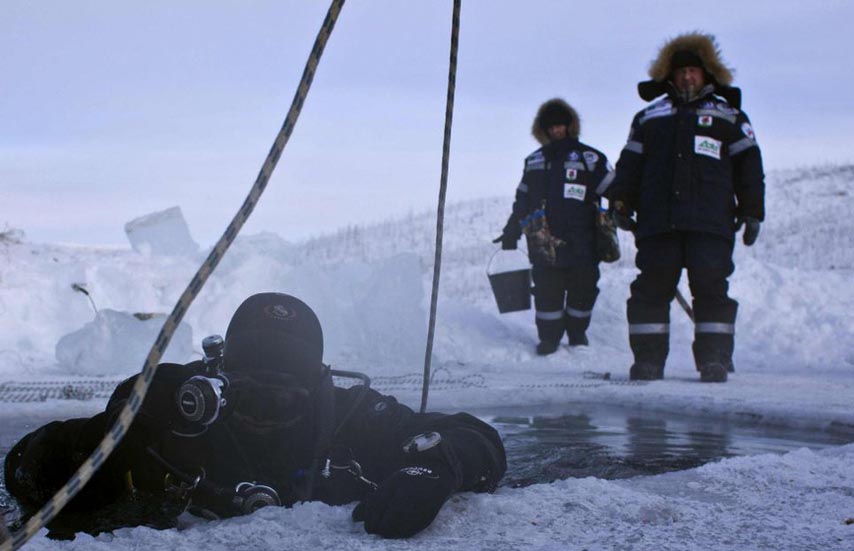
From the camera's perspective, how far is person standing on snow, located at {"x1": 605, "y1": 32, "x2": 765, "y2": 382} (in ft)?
19.7

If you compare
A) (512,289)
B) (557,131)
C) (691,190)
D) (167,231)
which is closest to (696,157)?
(691,190)

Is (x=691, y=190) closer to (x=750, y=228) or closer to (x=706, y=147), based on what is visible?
(x=706, y=147)

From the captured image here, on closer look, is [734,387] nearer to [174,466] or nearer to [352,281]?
[174,466]

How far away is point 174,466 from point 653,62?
16.1 feet

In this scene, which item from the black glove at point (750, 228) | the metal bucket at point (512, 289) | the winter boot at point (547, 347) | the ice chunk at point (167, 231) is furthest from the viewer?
the ice chunk at point (167, 231)

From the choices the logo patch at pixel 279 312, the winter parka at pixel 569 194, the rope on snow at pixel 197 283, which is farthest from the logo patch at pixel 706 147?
the rope on snow at pixel 197 283

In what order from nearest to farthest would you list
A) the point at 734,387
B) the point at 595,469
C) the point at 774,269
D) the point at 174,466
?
the point at 174,466 → the point at 595,469 → the point at 734,387 → the point at 774,269

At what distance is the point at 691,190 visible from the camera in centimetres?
598

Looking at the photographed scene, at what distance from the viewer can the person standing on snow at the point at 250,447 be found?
239 centimetres

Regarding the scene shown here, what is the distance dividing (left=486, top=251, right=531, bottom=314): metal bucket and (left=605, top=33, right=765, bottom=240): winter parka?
2957 millimetres

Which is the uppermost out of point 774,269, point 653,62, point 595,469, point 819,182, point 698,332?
point 819,182

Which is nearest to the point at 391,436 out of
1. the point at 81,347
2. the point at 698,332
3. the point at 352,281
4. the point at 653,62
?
the point at 698,332

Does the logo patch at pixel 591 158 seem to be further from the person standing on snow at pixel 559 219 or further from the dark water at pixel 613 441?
the dark water at pixel 613 441

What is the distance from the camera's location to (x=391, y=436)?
271 cm
